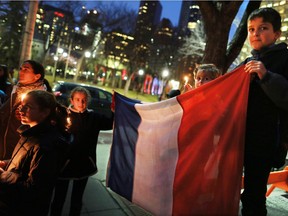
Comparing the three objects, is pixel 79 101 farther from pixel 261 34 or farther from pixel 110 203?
pixel 261 34

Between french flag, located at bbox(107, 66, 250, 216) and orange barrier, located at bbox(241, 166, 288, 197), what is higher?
french flag, located at bbox(107, 66, 250, 216)

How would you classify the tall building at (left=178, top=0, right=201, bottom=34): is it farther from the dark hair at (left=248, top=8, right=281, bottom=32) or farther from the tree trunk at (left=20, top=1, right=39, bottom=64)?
the dark hair at (left=248, top=8, right=281, bottom=32)

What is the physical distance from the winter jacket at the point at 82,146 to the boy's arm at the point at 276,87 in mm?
2168

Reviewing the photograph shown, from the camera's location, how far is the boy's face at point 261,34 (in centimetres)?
233

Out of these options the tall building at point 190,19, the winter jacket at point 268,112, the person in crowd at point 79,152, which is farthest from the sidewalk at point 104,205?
the tall building at point 190,19

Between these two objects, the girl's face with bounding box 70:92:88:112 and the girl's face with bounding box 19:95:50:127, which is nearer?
the girl's face with bounding box 19:95:50:127

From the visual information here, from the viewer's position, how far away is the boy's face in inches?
91.7

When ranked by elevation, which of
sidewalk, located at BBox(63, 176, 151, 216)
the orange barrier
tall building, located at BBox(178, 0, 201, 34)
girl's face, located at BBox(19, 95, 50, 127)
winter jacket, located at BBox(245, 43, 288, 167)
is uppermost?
tall building, located at BBox(178, 0, 201, 34)

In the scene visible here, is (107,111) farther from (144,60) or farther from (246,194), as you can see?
(144,60)

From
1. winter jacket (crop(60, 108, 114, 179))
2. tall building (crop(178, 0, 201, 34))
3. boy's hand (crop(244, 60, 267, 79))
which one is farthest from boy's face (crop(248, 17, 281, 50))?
tall building (crop(178, 0, 201, 34))

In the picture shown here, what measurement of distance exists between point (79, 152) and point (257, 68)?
7.44ft

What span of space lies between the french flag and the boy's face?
27 centimetres

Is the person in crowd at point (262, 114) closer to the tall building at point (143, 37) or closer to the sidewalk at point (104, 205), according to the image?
the sidewalk at point (104, 205)

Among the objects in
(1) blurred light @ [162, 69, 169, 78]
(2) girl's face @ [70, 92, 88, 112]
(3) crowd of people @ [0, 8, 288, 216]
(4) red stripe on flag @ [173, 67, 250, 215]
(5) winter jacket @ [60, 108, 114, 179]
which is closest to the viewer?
(3) crowd of people @ [0, 8, 288, 216]
